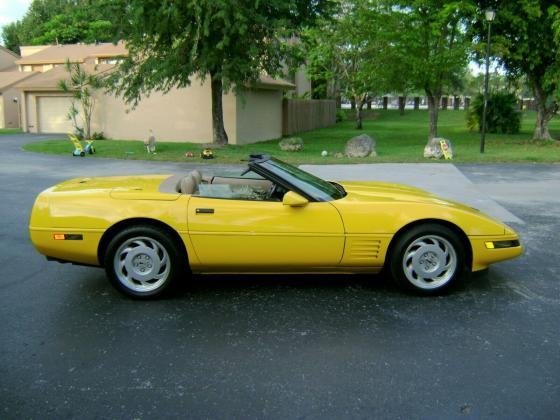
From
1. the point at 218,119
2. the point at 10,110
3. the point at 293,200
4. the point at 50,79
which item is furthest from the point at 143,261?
the point at 10,110

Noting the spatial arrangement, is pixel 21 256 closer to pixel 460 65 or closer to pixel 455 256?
pixel 455 256

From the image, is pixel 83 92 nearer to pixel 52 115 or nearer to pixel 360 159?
pixel 52 115

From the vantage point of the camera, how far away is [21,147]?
22.4 metres

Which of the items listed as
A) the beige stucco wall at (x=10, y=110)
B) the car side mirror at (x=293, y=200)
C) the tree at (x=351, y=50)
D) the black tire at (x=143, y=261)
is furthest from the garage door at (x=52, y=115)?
the car side mirror at (x=293, y=200)

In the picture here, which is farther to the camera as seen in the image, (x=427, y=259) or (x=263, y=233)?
(x=427, y=259)

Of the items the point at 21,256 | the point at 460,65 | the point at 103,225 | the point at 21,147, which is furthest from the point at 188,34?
the point at 103,225

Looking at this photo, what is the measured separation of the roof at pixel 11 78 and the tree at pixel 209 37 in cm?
1904

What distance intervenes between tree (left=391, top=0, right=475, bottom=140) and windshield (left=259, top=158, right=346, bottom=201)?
17.7 m

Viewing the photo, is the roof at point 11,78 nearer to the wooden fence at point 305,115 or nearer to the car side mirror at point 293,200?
the wooden fence at point 305,115

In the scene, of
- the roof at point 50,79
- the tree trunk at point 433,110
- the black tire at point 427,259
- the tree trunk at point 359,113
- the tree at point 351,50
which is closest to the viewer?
the black tire at point 427,259

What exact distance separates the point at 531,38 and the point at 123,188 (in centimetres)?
2203

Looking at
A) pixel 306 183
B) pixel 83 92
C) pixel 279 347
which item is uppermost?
pixel 83 92

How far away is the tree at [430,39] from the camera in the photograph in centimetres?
2162

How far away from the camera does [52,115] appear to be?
31.5m
